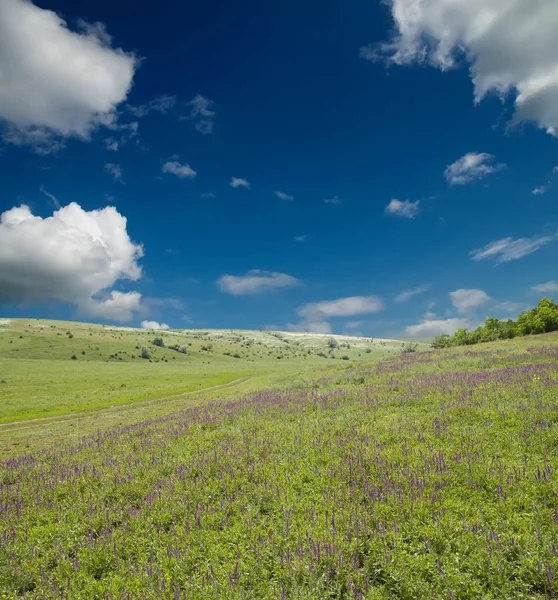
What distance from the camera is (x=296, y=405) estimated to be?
19438 mm

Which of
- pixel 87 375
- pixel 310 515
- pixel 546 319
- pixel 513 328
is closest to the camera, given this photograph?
pixel 310 515

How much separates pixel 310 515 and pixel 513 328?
4393 inches

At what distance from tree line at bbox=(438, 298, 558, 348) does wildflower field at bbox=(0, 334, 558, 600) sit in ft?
295

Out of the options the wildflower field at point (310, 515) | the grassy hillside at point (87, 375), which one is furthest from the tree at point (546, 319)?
the wildflower field at point (310, 515)

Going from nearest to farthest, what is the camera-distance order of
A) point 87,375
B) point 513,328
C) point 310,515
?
point 310,515, point 87,375, point 513,328

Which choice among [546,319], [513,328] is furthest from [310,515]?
[513,328]

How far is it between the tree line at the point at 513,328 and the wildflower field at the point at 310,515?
295 ft

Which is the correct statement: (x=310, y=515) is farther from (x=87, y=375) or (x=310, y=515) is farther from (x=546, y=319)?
(x=546, y=319)

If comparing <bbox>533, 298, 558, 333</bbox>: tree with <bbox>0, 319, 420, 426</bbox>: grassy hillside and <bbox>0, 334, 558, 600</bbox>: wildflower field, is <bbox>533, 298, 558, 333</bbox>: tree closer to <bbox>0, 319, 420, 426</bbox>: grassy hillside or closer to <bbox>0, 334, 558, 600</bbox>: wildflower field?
<bbox>0, 319, 420, 426</bbox>: grassy hillside

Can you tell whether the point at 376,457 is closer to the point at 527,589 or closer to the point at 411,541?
the point at 411,541

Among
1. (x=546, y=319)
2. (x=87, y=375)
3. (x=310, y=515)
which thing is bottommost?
(x=310, y=515)

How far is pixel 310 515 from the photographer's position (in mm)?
7066

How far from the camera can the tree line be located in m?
83.8

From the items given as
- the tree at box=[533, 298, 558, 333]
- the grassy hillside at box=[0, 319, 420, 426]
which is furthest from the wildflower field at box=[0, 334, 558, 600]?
the tree at box=[533, 298, 558, 333]
